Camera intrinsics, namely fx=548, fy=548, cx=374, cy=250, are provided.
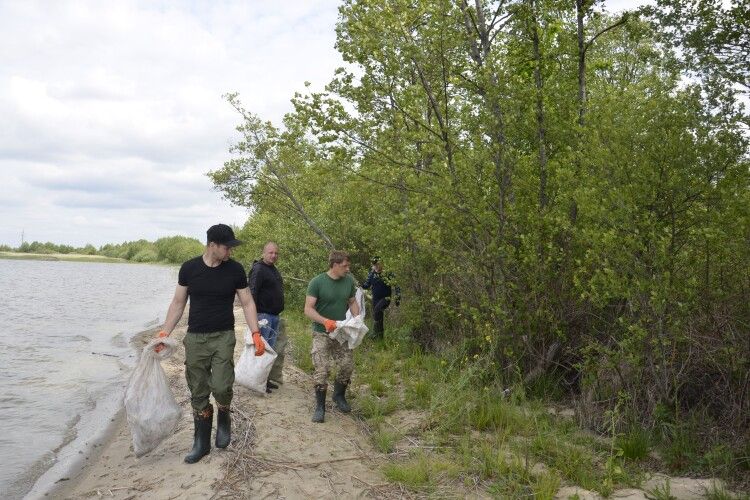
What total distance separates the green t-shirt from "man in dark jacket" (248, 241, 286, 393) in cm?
105

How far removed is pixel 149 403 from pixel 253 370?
1.64 metres

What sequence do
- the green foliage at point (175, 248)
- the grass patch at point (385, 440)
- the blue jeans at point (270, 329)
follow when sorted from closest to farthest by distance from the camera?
1. the grass patch at point (385, 440)
2. the blue jeans at point (270, 329)
3. the green foliage at point (175, 248)

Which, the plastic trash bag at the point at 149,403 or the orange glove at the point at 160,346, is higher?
the orange glove at the point at 160,346

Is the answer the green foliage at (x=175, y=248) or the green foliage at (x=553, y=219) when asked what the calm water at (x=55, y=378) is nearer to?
the green foliage at (x=553, y=219)

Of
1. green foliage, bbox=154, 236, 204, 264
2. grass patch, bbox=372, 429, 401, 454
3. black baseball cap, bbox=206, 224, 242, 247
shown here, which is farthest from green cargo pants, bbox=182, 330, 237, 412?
green foliage, bbox=154, 236, 204, 264

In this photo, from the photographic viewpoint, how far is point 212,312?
4.96 meters

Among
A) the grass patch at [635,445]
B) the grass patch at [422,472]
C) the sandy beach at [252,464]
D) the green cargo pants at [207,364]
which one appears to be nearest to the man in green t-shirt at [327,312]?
the sandy beach at [252,464]

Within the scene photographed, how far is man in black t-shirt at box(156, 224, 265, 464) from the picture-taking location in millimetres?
4926

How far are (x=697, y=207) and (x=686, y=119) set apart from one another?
862 mm

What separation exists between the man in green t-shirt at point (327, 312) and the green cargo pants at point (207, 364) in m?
1.27

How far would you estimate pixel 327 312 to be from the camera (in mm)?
6211

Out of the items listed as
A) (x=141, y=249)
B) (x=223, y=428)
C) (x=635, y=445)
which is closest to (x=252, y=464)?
(x=223, y=428)

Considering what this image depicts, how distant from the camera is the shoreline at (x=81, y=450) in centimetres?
559

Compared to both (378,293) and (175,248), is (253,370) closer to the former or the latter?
(378,293)
